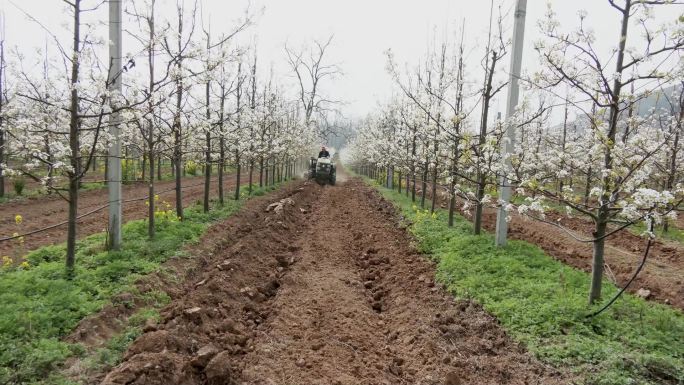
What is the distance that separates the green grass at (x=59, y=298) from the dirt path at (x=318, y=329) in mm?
672

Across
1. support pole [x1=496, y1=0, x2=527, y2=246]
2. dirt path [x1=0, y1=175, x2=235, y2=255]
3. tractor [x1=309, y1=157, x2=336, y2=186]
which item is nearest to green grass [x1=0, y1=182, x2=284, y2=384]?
dirt path [x1=0, y1=175, x2=235, y2=255]

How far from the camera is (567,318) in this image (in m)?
5.45

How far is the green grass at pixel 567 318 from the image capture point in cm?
432

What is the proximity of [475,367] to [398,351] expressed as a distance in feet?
3.27

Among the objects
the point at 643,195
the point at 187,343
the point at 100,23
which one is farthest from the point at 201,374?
the point at 100,23

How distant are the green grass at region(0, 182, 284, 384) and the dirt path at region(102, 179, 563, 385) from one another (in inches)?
26.4

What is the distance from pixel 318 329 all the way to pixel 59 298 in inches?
137

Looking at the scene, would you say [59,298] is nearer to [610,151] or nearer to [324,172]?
[610,151]

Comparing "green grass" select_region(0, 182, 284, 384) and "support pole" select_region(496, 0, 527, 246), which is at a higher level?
"support pole" select_region(496, 0, 527, 246)

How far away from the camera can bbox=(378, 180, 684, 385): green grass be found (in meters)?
4.32

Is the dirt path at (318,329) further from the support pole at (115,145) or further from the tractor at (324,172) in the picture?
the tractor at (324,172)

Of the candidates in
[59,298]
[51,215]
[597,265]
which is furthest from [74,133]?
[51,215]

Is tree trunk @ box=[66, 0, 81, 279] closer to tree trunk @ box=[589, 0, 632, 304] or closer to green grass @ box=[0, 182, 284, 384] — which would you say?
green grass @ box=[0, 182, 284, 384]

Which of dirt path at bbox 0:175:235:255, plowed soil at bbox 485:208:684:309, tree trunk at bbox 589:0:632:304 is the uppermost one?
tree trunk at bbox 589:0:632:304
